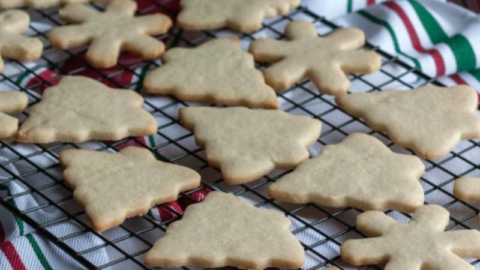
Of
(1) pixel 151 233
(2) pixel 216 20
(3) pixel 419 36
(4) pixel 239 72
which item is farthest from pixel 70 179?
(3) pixel 419 36

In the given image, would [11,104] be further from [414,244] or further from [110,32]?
[414,244]

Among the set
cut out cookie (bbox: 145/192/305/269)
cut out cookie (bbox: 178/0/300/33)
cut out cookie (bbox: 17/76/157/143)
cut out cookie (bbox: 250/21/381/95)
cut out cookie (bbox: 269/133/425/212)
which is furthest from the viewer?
cut out cookie (bbox: 178/0/300/33)

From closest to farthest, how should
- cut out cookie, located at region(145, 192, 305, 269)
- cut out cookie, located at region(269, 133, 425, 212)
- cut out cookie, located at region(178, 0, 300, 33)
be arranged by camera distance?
cut out cookie, located at region(145, 192, 305, 269)
cut out cookie, located at region(269, 133, 425, 212)
cut out cookie, located at region(178, 0, 300, 33)

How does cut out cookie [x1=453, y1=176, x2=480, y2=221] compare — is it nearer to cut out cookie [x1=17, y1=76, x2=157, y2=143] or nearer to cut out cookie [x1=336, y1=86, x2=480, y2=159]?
cut out cookie [x1=336, y1=86, x2=480, y2=159]

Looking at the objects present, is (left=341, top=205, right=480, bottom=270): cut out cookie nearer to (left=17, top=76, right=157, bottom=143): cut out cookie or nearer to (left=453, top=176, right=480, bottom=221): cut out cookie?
(left=453, top=176, right=480, bottom=221): cut out cookie

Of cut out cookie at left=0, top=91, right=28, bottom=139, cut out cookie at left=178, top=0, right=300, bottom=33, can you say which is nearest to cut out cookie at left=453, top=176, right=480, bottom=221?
cut out cookie at left=178, top=0, right=300, bottom=33

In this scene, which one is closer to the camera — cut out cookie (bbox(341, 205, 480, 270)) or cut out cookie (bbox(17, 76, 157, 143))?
cut out cookie (bbox(341, 205, 480, 270))

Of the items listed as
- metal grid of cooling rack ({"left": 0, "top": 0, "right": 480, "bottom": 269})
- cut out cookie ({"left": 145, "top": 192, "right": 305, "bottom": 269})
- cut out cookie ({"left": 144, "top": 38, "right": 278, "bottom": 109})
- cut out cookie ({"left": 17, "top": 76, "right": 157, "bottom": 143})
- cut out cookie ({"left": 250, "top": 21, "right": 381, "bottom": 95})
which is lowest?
metal grid of cooling rack ({"left": 0, "top": 0, "right": 480, "bottom": 269})

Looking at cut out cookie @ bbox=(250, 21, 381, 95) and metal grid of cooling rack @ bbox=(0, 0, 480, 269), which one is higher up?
cut out cookie @ bbox=(250, 21, 381, 95)

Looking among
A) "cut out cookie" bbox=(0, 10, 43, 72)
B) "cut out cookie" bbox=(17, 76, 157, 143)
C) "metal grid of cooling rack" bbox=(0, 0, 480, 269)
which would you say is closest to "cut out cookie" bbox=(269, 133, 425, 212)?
"metal grid of cooling rack" bbox=(0, 0, 480, 269)
